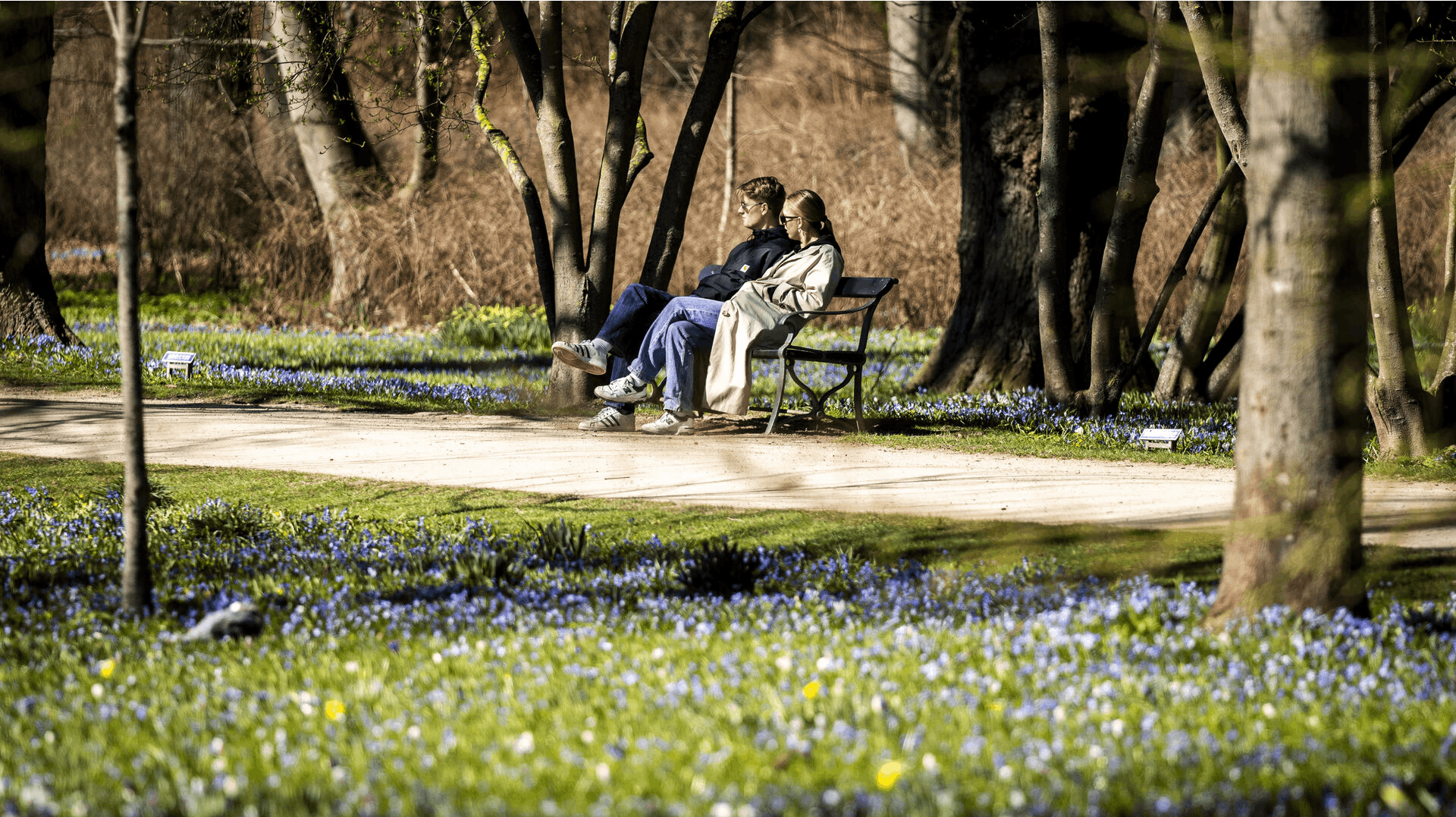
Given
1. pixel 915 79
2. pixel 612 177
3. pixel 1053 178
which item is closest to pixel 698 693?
pixel 1053 178

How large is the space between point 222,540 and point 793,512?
2309 mm

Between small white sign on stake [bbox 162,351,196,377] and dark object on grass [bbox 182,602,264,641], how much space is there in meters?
6.14

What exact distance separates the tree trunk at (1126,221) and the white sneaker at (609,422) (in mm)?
2923

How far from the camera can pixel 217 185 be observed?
59.6 ft

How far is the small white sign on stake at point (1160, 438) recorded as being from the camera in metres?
7.08

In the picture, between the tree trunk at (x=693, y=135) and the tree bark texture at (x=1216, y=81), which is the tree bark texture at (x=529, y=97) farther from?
the tree bark texture at (x=1216, y=81)

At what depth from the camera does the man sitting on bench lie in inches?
310

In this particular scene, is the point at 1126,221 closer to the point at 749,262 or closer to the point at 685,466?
the point at 749,262

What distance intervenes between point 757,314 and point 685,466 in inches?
49.5

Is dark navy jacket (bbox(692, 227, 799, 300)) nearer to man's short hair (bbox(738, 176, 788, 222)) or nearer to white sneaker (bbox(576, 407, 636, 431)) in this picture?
man's short hair (bbox(738, 176, 788, 222))

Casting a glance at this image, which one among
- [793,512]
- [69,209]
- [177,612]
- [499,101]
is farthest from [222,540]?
[499,101]

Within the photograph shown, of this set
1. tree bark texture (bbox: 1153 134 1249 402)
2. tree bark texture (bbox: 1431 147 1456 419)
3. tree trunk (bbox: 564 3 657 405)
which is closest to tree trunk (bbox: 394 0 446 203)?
tree trunk (bbox: 564 3 657 405)

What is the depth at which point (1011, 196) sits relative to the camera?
32.2 feet

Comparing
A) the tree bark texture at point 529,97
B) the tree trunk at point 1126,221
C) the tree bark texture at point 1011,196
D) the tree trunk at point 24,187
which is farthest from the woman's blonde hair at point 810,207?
the tree trunk at point 24,187
